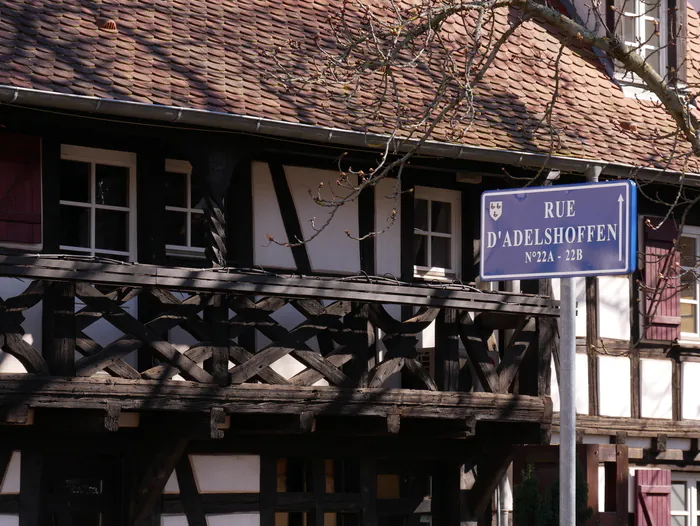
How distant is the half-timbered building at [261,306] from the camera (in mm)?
10742

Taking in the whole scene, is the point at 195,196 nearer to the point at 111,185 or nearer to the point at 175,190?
the point at 175,190

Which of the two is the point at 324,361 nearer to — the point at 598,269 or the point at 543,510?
the point at 543,510

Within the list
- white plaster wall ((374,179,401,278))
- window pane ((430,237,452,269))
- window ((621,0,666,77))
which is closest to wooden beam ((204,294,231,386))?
white plaster wall ((374,179,401,278))

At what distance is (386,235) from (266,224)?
1.27m

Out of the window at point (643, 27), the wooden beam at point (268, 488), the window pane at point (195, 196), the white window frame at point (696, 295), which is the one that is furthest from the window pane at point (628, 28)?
the wooden beam at point (268, 488)

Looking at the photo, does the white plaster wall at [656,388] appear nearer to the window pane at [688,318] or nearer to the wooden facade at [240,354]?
the window pane at [688,318]

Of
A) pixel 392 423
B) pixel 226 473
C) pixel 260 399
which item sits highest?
pixel 260 399

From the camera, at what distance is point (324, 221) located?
12.7m

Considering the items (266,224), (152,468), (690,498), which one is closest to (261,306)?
(266,224)

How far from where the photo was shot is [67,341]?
33.8ft

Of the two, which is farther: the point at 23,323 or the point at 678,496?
the point at 678,496

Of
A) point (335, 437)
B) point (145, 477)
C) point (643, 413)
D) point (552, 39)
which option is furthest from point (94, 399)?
point (552, 39)

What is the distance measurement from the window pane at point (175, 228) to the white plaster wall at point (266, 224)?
2.00 feet

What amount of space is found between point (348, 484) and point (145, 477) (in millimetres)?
2322
